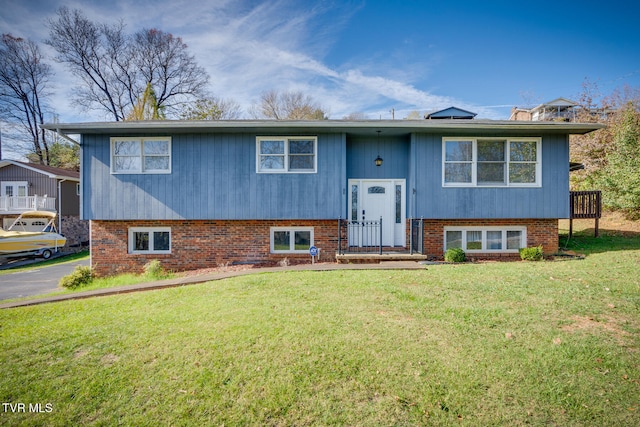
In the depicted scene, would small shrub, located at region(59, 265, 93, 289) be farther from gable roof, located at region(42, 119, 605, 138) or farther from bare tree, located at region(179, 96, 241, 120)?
bare tree, located at region(179, 96, 241, 120)

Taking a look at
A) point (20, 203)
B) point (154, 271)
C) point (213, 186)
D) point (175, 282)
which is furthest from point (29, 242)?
point (175, 282)

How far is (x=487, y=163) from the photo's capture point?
9.82 m

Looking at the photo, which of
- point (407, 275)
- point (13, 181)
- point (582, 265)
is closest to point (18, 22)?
point (13, 181)

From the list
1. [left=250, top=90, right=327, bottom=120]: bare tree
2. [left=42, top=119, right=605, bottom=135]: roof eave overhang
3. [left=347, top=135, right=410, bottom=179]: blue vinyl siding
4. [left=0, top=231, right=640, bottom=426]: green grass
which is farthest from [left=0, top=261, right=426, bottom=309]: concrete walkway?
[left=250, top=90, right=327, bottom=120]: bare tree

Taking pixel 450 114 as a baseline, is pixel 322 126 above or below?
below

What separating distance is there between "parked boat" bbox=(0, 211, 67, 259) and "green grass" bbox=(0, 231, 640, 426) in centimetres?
1391

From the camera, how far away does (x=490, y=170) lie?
9.83m

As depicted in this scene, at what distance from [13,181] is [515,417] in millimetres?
28888

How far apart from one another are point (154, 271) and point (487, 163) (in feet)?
35.2

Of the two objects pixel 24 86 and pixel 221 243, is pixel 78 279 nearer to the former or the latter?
pixel 221 243

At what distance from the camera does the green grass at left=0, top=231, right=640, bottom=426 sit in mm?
2736

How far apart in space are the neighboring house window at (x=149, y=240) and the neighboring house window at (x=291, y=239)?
3.49 m

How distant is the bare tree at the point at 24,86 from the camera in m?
24.2

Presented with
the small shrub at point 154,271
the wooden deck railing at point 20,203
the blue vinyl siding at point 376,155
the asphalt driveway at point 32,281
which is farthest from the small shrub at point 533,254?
the wooden deck railing at point 20,203
